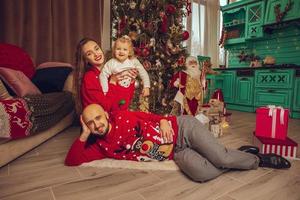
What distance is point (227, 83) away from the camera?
4.11 metres

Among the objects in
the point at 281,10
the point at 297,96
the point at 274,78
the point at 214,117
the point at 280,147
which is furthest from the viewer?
the point at 281,10

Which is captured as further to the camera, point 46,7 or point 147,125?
point 46,7

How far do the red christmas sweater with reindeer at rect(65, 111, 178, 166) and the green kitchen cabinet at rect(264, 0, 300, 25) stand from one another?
3.22 metres

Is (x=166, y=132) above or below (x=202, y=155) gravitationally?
above

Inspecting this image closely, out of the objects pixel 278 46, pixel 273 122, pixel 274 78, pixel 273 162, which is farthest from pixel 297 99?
pixel 273 162

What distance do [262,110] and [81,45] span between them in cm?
160

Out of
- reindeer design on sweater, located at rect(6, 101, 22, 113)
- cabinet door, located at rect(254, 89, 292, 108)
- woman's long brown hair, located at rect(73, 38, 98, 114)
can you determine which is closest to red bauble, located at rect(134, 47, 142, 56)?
woman's long brown hair, located at rect(73, 38, 98, 114)

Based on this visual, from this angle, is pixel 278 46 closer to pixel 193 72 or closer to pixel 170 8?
pixel 193 72

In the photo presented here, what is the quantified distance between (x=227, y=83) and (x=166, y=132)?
3144 mm

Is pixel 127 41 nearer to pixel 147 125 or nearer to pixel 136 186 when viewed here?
pixel 147 125

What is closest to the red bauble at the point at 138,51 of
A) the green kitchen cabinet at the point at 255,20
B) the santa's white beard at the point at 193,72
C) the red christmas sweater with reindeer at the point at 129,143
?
the santa's white beard at the point at 193,72

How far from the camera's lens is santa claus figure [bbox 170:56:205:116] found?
9.32 feet

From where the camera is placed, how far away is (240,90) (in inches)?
154

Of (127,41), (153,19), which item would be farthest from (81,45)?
(153,19)
